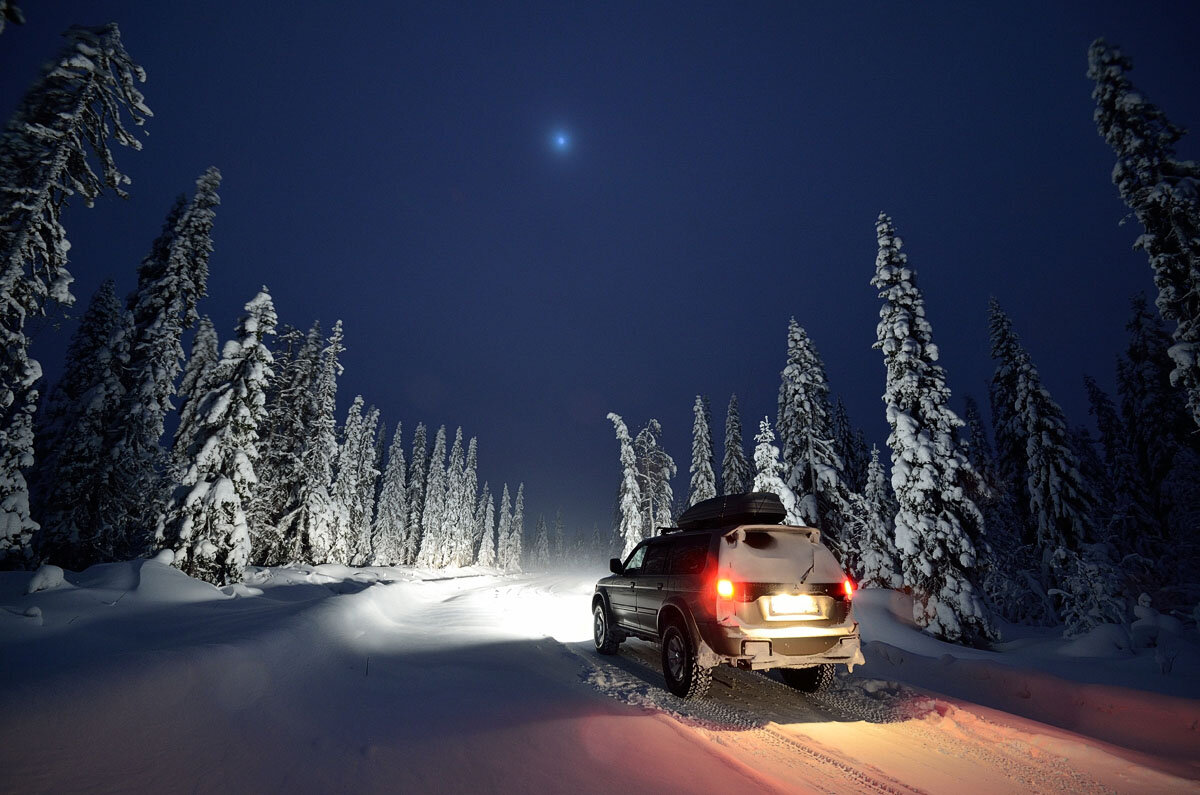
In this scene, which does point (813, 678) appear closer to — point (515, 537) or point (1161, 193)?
point (1161, 193)

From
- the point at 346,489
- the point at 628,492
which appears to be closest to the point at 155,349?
the point at 346,489

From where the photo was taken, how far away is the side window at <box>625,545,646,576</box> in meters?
9.49

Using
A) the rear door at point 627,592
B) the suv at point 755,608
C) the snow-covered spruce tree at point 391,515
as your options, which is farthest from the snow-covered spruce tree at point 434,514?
the suv at point 755,608

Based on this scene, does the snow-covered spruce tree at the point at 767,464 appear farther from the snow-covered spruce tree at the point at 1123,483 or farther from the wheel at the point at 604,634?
the wheel at the point at 604,634

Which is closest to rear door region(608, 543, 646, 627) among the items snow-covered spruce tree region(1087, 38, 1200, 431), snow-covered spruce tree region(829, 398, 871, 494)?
snow-covered spruce tree region(1087, 38, 1200, 431)

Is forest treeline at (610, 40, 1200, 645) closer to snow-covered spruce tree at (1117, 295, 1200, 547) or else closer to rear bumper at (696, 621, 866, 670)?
snow-covered spruce tree at (1117, 295, 1200, 547)

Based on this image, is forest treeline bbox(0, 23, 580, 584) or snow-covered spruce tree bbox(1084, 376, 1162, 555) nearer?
forest treeline bbox(0, 23, 580, 584)

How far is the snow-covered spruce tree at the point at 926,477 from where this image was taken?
15961mm

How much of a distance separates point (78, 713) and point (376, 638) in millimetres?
6870

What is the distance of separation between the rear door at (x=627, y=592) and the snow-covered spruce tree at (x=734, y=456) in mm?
34901

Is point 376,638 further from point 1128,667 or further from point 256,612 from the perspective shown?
point 1128,667

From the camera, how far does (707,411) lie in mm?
42438

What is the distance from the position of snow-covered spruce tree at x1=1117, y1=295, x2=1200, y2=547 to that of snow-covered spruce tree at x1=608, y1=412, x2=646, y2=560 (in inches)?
1134

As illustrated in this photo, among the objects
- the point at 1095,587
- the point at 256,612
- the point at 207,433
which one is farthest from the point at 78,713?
the point at 1095,587
